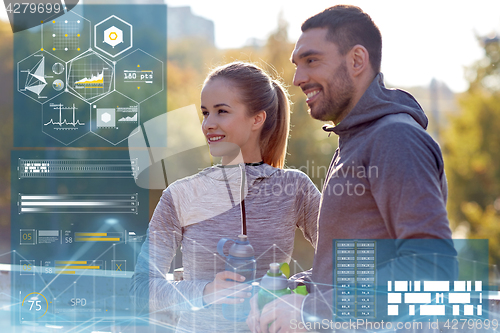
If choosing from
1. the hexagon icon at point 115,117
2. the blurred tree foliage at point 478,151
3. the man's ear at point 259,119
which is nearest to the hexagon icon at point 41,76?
the hexagon icon at point 115,117

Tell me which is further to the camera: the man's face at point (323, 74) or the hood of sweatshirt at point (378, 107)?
the man's face at point (323, 74)

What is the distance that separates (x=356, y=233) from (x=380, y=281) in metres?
0.13

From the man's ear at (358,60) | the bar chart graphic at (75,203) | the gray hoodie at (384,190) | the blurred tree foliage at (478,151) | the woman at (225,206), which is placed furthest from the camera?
the blurred tree foliage at (478,151)

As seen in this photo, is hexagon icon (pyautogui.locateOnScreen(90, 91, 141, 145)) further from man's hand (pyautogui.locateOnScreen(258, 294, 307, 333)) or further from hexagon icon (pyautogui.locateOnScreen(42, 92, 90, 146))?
man's hand (pyautogui.locateOnScreen(258, 294, 307, 333))

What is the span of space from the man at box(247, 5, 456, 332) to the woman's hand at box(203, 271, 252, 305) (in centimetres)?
8

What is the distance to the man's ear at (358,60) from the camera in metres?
1.16

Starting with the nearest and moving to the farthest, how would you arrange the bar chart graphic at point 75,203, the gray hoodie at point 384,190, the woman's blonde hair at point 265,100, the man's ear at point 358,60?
the gray hoodie at point 384,190, the man's ear at point 358,60, the woman's blonde hair at point 265,100, the bar chart graphic at point 75,203

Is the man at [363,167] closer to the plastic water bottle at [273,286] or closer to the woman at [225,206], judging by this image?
the plastic water bottle at [273,286]

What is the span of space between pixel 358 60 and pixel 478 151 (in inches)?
209

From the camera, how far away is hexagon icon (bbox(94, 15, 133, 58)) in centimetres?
193

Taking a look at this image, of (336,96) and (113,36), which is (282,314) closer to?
(336,96)

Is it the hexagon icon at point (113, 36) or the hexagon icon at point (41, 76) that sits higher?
the hexagon icon at point (113, 36)
